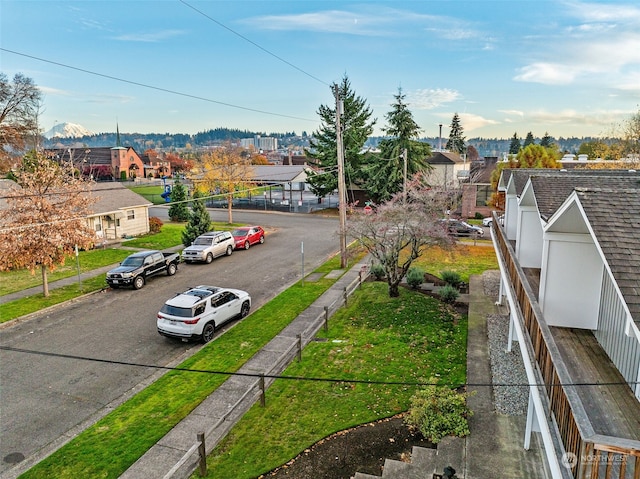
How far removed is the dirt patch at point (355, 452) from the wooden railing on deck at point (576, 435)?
11.8 ft

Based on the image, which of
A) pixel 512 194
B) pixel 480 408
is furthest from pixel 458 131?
pixel 480 408

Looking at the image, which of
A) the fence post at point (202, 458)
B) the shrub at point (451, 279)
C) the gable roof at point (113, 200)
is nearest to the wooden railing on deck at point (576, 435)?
the fence post at point (202, 458)

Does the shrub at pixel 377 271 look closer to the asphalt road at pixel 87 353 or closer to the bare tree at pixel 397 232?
the bare tree at pixel 397 232

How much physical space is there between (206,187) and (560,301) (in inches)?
1498

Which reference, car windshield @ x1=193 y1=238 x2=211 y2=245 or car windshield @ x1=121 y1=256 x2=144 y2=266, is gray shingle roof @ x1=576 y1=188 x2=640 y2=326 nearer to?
car windshield @ x1=121 y1=256 x2=144 y2=266

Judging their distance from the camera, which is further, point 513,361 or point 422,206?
point 422,206

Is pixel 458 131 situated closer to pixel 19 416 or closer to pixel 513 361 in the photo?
pixel 513 361

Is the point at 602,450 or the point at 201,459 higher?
the point at 602,450

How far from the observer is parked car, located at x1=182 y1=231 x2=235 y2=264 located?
85.7 ft

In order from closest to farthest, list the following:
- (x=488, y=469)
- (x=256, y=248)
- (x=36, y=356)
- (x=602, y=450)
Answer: (x=602, y=450) → (x=488, y=469) → (x=36, y=356) → (x=256, y=248)

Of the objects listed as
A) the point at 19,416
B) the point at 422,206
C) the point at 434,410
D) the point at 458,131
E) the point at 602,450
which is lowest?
the point at 19,416

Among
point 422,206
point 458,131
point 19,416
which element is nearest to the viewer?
point 19,416

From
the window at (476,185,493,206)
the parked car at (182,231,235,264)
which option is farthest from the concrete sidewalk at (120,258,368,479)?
the window at (476,185,493,206)

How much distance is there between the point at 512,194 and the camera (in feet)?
56.9
